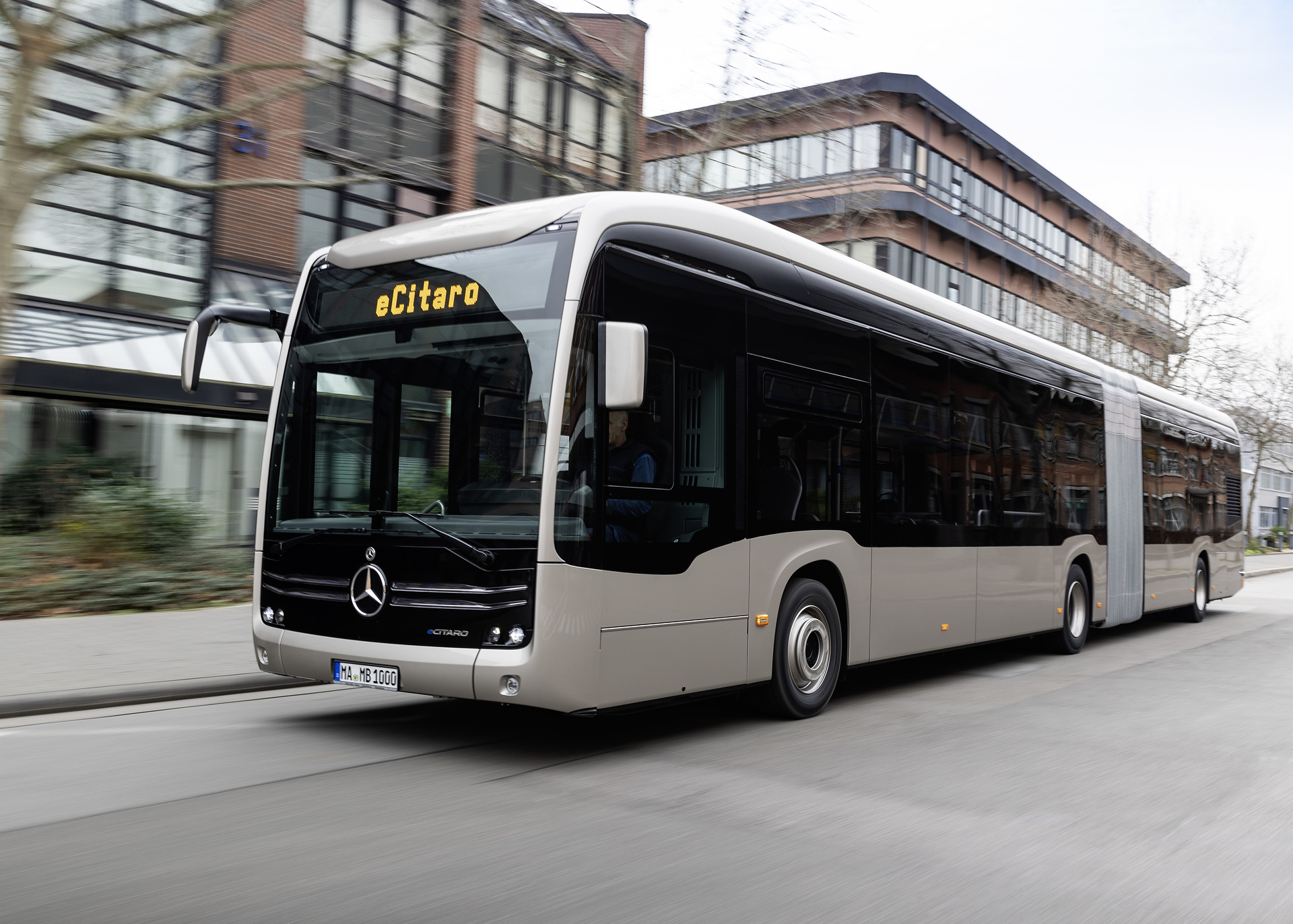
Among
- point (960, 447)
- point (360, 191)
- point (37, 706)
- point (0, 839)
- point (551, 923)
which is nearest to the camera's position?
point (551, 923)

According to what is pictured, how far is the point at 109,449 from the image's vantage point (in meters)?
17.2

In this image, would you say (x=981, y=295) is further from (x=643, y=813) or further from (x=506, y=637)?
(x=643, y=813)

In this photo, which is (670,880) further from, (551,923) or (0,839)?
(0,839)

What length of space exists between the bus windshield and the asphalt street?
1326 mm

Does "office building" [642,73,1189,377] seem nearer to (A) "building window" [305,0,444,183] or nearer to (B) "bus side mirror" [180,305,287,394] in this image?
(A) "building window" [305,0,444,183]

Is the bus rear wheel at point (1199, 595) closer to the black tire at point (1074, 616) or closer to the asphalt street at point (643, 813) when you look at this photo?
the black tire at point (1074, 616)

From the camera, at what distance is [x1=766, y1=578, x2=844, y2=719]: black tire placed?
734 cm

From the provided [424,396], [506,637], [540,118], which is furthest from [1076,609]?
[540,118]

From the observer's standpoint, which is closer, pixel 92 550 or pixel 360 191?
pixel 92 550

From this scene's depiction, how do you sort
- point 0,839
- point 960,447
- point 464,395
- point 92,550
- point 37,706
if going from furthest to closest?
point 92,550 → point 960,447 → point 37,706 → point 464,395 → point 0,839

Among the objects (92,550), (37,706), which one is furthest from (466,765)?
(92,550)

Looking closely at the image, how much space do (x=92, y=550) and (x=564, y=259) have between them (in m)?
9.23

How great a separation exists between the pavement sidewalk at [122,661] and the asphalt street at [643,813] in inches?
8.3

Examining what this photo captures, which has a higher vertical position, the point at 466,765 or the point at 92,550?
the point at 92,550
